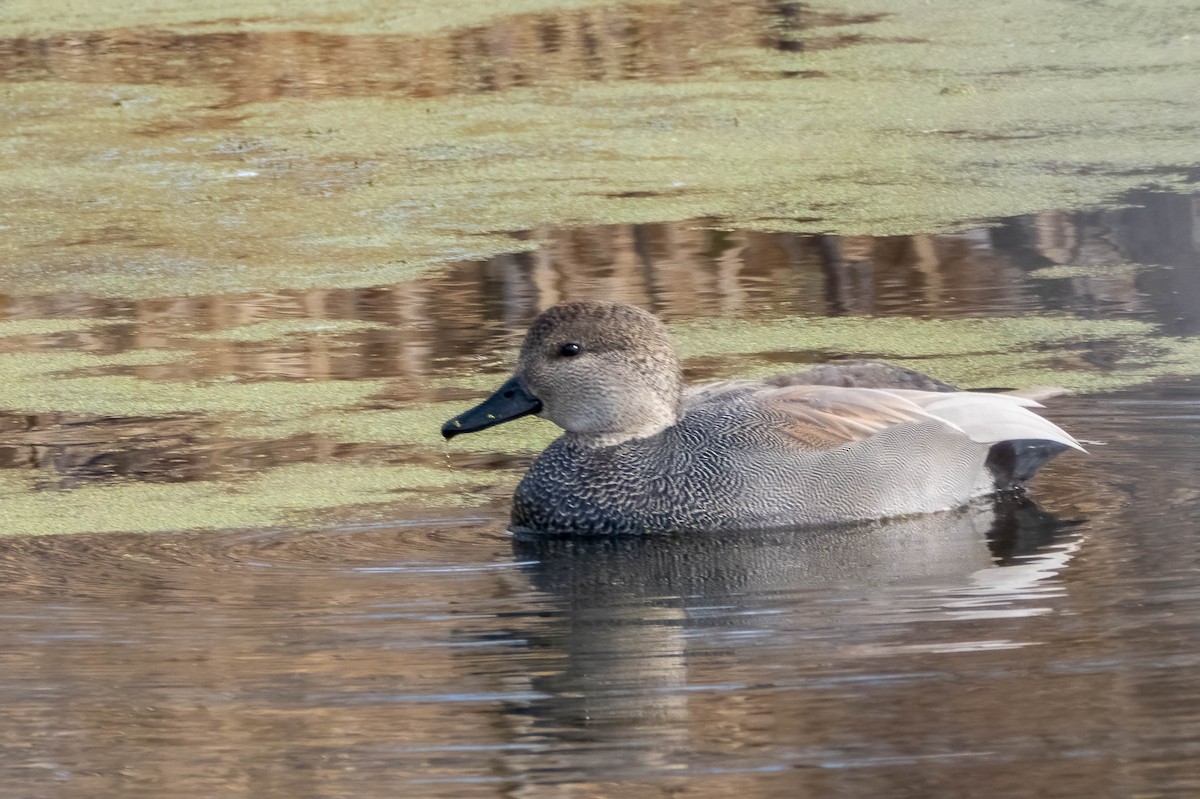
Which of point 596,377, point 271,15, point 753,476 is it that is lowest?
point 753,476

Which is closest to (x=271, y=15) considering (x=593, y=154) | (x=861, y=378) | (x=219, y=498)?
(x=593, y=154)

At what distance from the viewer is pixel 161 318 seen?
278 inches

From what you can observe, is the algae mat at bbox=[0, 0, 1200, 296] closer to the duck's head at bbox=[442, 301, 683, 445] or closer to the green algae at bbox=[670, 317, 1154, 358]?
the green algae at bbox=[670, 317, 1154, 358]

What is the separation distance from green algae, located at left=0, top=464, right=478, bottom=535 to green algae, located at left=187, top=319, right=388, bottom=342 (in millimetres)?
1513

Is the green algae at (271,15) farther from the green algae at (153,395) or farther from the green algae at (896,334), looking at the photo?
the green algae at (153,395)

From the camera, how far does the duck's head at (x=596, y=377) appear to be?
494 cm

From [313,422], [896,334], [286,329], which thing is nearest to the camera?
[313,422]

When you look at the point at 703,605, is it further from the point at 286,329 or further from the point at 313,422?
the point at 286,329

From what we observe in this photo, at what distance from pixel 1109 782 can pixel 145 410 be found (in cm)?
356

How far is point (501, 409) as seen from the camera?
196 inches

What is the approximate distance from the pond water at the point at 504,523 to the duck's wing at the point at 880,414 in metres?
0.20

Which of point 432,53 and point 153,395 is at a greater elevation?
point 432,53

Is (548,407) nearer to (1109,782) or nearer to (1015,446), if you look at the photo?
(1015,446)

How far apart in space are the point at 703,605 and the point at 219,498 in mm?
1445
